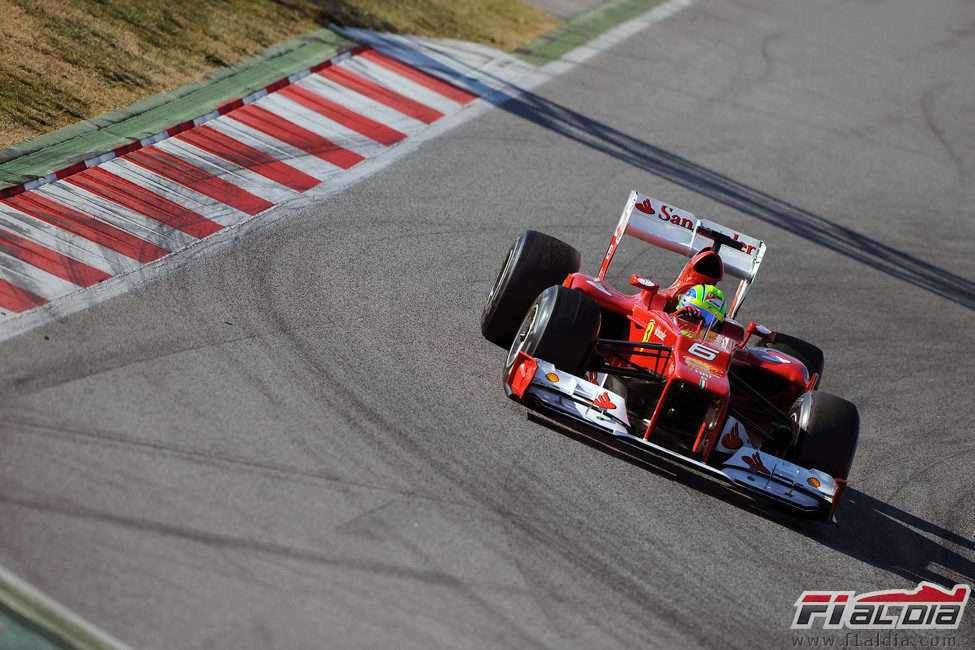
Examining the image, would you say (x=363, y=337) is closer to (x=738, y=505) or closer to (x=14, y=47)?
(x=738, y=505)

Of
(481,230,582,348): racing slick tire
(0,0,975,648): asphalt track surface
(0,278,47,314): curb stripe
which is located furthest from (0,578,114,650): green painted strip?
(481,230,582,348): racing slick tire

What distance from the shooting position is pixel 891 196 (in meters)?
16.2

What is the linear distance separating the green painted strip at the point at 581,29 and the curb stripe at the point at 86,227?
897cm

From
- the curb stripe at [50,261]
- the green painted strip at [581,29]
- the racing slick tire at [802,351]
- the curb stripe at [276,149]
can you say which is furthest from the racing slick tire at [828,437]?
the green painted strip at [581,29]

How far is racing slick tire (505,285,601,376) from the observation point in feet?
27.6

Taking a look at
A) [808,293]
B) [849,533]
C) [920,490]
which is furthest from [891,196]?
[849,533]

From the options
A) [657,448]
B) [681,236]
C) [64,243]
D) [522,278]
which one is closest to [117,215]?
[64,243]

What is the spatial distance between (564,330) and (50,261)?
4283 millimetres

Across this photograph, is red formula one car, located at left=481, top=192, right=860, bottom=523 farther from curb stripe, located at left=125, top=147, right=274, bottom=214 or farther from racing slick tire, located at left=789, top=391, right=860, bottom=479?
curb stripe, located at left=125, top=147, right=274, bottom=214

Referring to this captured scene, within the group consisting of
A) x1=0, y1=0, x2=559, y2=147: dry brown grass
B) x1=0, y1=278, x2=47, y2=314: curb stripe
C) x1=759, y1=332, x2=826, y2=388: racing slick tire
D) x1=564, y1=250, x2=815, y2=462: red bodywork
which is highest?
x1=0, y1=0, x2=559, y2=147: dry brown grass

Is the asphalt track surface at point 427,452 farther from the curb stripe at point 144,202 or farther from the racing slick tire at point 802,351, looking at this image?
the racing slick tire at point 802,351

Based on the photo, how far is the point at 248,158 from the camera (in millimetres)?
11875

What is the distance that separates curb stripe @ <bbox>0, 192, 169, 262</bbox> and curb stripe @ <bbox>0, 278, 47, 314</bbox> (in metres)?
1.14

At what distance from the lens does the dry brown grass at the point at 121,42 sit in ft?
38.2
